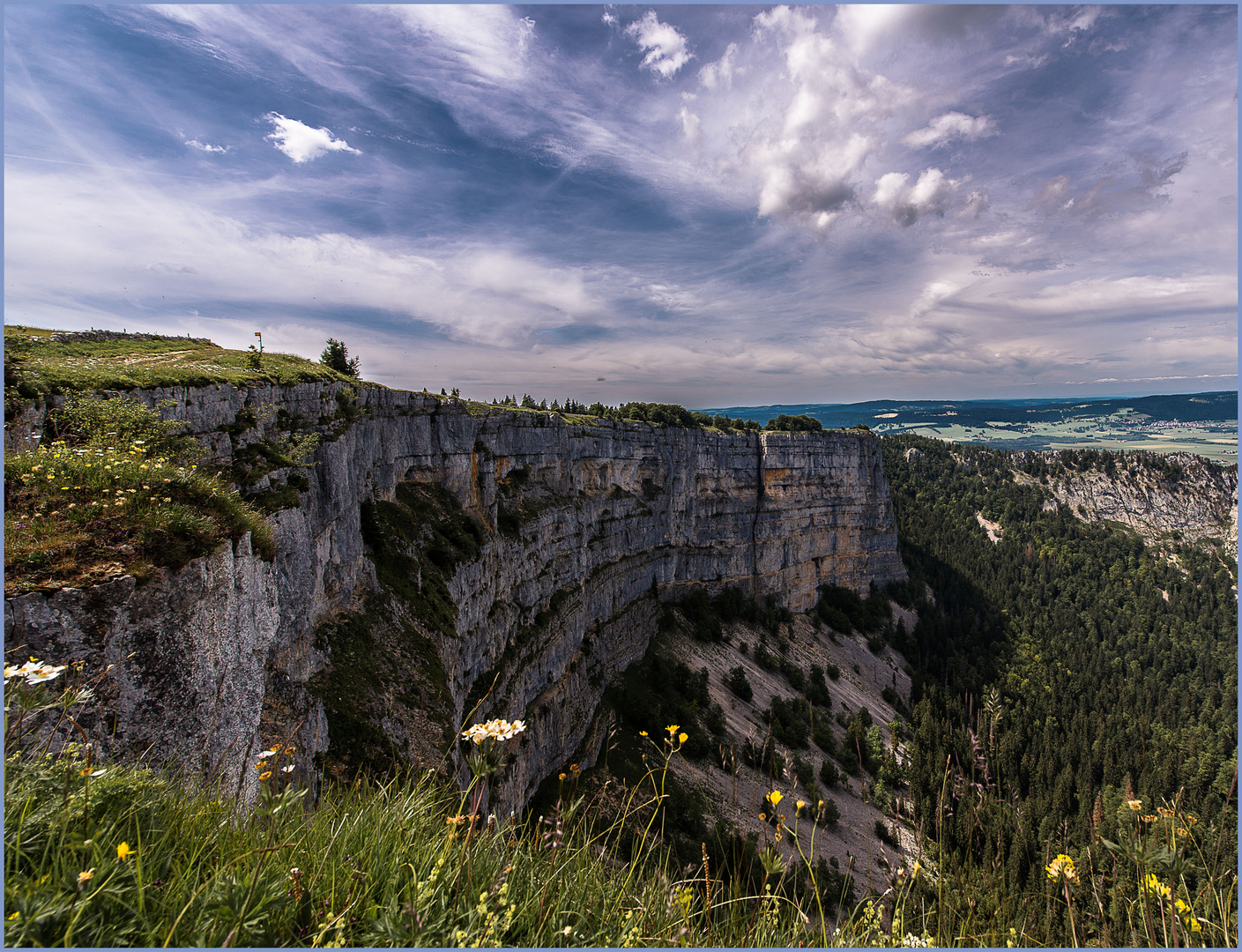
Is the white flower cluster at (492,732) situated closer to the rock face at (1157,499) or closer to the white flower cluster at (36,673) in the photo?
the white flower cluster at (36,673)

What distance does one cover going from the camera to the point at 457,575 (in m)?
22.1

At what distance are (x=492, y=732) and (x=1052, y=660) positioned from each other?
331ft

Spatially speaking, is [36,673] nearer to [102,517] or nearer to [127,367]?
[102,517]

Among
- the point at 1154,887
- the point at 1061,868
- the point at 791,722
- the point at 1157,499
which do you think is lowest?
the point at 791,722

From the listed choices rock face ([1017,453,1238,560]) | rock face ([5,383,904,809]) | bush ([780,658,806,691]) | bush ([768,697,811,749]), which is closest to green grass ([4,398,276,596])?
rock face ([5,383,904,809])

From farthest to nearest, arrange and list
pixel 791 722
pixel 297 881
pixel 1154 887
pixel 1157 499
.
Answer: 1. pixel 1157 499
2. pixel 791 722
3. pixel 1154 887
4. pixel 297 881

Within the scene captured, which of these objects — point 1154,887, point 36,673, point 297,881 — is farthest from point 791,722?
point 36,673

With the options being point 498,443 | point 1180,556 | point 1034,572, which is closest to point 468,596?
point 498,443

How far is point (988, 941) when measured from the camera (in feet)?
14.3

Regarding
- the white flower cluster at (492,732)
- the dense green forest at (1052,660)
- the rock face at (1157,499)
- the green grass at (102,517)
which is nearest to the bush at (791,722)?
the dense green forest at (1052,660)

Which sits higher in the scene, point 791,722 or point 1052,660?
point 791,722

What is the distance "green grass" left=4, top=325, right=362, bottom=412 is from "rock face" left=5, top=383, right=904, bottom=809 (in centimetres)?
55

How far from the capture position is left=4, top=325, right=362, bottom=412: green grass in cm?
948

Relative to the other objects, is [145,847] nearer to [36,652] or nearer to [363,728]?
[36,652]
